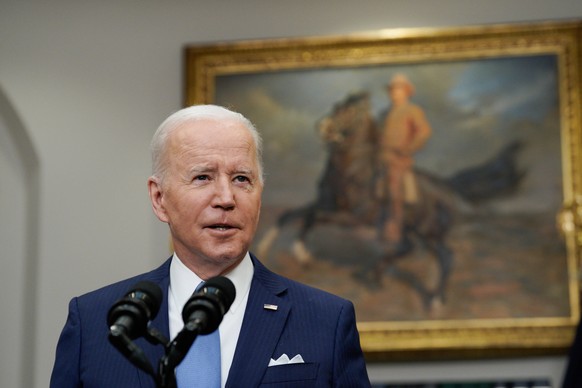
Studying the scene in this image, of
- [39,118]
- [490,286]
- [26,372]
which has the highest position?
[39,118]

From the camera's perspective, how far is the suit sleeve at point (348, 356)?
119 inches

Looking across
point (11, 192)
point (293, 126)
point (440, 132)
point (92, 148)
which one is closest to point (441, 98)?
point (440, 132)

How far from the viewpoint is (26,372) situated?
7.25 m

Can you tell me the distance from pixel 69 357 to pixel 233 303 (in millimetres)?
496

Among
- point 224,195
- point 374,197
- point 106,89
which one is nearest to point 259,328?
point 224,195

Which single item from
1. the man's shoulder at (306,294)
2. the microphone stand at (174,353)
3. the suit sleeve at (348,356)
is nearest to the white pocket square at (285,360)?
the suit sleeve at (348,356)

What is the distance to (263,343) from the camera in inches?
117

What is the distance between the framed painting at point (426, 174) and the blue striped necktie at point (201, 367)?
3.92m

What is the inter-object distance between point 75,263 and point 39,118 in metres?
1.04

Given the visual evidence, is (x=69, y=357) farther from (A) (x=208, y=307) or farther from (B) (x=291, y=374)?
(A) (x=208, y=307)

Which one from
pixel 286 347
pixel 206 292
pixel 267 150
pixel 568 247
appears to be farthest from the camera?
pixel 267 150

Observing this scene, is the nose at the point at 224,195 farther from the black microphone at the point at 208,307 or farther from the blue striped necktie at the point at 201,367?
the black microphone at the point at 208,307

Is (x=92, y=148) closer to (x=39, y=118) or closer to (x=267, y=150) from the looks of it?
(x=39, y=118)

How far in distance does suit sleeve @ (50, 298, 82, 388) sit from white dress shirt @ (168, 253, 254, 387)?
0.94ft
